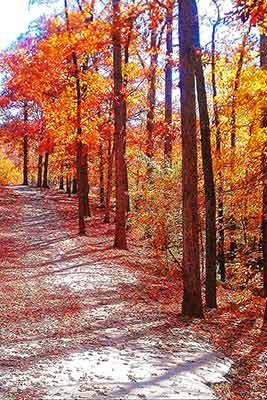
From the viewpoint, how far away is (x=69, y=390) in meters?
5.38

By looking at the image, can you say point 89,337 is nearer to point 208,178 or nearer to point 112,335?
point 112,335

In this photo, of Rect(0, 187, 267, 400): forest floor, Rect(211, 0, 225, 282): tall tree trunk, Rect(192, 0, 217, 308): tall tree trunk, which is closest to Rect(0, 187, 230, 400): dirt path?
Rect(0, 187, 267, 400): forest floor

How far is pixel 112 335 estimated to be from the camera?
7.86 metres

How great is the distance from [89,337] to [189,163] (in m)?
3.64

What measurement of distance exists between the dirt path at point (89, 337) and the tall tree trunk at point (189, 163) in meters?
0.75

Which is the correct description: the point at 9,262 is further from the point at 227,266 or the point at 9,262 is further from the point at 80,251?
the point at 227,266

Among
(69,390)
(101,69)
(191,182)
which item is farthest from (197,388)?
(101,69)

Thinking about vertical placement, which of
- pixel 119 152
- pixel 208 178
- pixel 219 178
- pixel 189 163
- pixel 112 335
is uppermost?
pixel 119 152

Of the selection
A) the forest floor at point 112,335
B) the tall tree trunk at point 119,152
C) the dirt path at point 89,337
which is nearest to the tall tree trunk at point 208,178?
the forest floor at point 112,335

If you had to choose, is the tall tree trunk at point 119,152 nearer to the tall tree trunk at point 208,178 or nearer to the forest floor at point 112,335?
the forest floor at point 112,335

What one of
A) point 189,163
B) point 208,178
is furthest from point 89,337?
point 208,178

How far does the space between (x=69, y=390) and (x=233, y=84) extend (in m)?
11.5

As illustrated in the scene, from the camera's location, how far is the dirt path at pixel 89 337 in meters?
5.61

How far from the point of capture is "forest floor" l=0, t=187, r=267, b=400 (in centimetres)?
571
